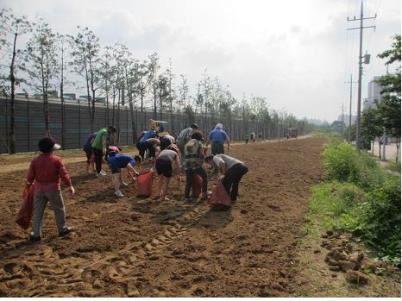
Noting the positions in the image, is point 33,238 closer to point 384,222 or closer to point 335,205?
point 384,222

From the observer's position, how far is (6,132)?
2642cm

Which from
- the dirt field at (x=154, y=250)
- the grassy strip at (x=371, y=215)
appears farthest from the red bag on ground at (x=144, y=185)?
the grassy strip at (x=371, y=215)

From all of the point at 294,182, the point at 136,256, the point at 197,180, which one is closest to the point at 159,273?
the point at 136,256

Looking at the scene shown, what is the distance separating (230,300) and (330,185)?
971cm

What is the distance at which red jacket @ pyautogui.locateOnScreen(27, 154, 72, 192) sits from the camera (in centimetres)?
613

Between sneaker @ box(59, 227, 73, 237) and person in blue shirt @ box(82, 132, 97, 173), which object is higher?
person in blue shirt @ box(82, 132, 97, 173)

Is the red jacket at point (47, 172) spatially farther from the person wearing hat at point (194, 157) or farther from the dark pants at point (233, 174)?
the dark pants at point (233, 174)

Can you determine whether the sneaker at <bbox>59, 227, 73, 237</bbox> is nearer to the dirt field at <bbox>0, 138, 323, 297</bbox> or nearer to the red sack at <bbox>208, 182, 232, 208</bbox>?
the dirt field at <bbox>0, 138, 323, 297</bbox>

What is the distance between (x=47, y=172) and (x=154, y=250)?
199 centimetres

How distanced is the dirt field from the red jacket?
822mm

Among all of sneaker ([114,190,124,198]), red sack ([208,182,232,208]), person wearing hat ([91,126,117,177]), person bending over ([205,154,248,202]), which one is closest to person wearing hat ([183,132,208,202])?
person bending over ([205,154,248,202])

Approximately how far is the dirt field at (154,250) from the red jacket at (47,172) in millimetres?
822

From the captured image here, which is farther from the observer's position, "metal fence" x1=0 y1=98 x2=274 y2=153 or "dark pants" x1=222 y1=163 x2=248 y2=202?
"metal fence" x1=0 y1=98 x2=274 y2=153

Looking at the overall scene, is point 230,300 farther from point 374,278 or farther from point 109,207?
point 109,207
